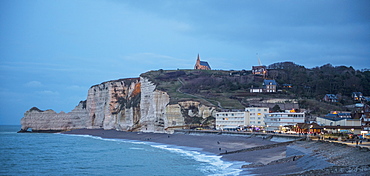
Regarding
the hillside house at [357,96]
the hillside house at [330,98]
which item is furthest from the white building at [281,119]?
the hillside house at [357,96]

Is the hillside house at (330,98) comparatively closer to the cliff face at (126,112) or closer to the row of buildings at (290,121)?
the row of buildings at (290,121)

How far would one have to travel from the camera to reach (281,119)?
6950 cm

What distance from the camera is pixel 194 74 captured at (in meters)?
143

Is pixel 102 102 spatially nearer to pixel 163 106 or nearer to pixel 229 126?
pixel 163 106

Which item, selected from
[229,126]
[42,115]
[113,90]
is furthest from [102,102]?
[229,126]

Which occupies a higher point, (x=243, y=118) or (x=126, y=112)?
(x=126, y=112)

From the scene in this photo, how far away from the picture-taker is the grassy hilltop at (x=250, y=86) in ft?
308

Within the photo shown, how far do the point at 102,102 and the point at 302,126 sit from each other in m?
73.3

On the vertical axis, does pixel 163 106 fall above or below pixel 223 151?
above

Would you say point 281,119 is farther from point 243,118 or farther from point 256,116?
point 243,118

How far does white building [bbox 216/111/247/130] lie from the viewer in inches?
2980

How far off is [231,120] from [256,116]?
197 inches

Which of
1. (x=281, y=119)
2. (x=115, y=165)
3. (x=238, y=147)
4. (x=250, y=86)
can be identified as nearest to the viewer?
(x=115, y=165)

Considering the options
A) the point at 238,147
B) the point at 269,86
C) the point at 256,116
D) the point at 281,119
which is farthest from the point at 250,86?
the point at 238,147
